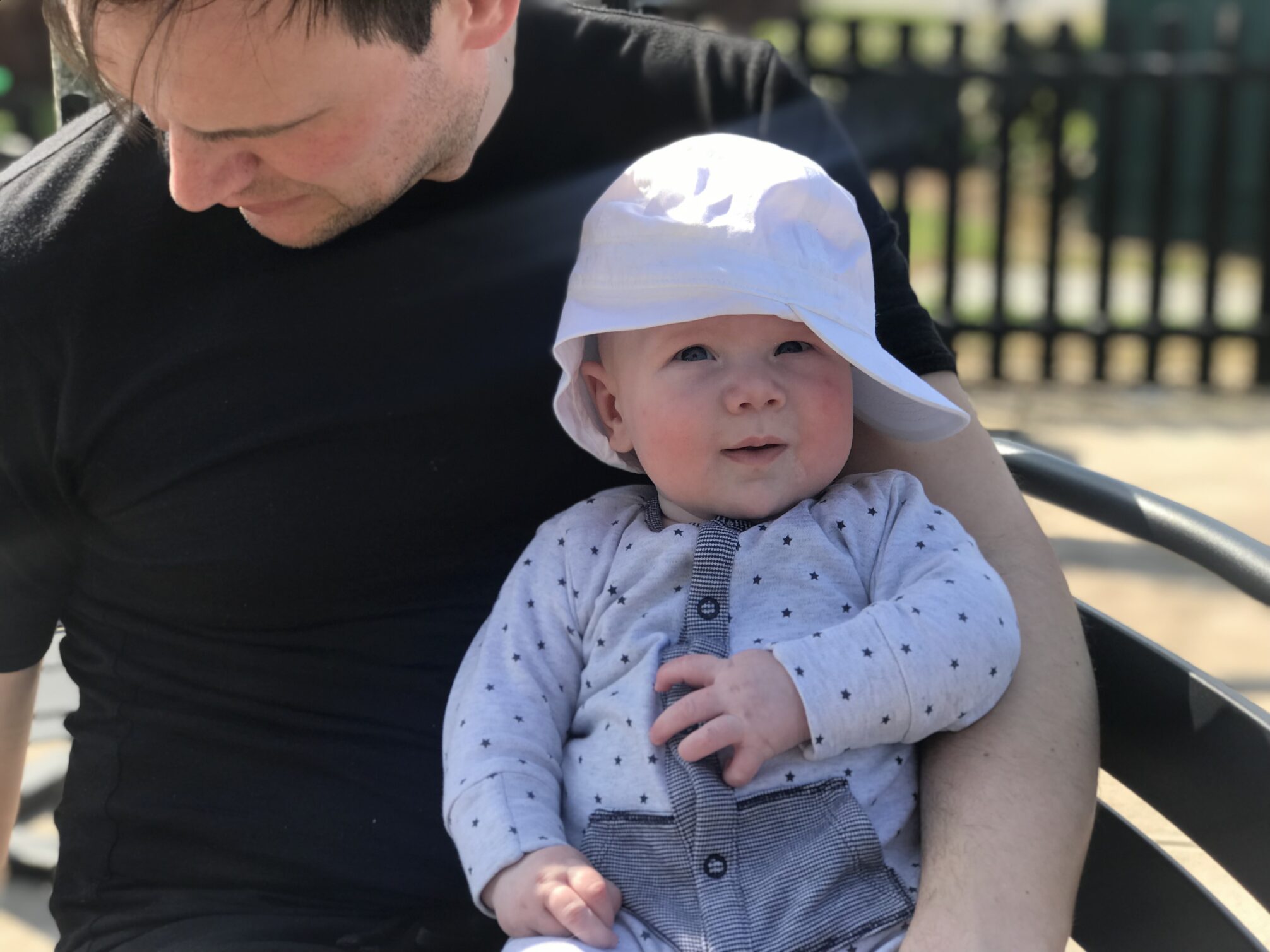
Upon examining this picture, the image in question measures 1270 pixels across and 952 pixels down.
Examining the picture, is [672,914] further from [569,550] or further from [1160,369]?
[1160,369]

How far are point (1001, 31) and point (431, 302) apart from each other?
633cm

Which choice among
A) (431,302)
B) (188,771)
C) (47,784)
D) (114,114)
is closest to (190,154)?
(114,114)

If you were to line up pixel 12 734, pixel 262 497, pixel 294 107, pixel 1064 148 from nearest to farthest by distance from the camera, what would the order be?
1. pixel 294 107
2. pixel 262 497
3. pixel 12 734
4. pixel 1064 148

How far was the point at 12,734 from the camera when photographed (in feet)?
6.44

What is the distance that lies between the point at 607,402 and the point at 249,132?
519mm

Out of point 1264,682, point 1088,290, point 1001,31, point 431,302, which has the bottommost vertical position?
point 1088,290

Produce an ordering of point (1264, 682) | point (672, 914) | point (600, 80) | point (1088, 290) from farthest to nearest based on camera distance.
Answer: point (1088, 290) → point (1264, 682) → point (600, 80) → point (672, 914)

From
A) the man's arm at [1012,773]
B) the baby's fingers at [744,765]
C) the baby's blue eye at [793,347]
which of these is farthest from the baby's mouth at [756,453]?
the baby's fingers at [744,765]

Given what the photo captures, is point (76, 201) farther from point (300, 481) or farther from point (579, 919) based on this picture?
point (579, 919)

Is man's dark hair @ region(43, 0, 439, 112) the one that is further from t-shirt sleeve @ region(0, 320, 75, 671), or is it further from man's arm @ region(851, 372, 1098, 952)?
man's arm @ region(851, 372, 1098, 952)

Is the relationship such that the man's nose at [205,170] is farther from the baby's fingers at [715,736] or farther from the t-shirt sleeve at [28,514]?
the baby's fingers at [715,736]

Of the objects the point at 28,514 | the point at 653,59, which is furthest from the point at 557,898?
the point at 653,59

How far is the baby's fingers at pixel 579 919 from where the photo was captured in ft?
4.92

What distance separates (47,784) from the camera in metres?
3.67
